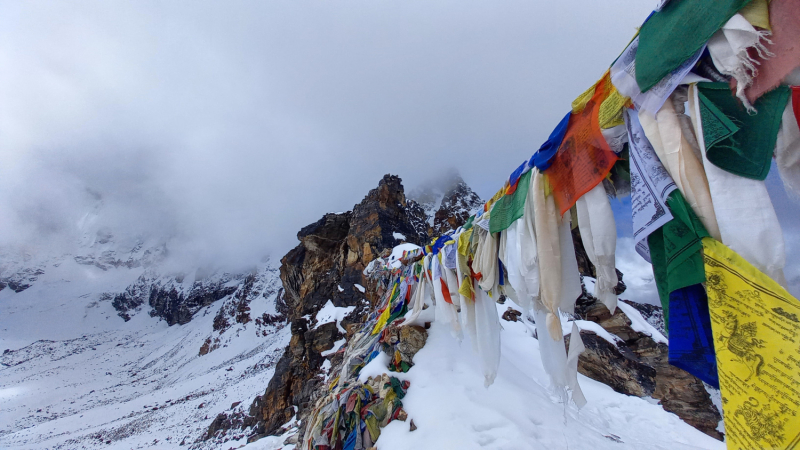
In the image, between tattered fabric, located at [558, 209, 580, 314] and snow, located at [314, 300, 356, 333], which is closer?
tattered fabric, located at [558, 209, 580, 314]

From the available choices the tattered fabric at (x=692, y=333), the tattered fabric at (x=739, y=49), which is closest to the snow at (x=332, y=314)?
the tattered fabric at (x=692, y=333)

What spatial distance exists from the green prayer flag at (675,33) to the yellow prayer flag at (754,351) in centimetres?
85

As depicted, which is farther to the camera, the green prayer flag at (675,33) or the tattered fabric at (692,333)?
the tattered fabric at (692,333)

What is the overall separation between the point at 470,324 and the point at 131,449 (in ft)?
94.3

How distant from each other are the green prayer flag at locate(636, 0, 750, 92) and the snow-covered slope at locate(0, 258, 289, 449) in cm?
2536

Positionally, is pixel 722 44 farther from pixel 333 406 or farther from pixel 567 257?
pixel 333 406

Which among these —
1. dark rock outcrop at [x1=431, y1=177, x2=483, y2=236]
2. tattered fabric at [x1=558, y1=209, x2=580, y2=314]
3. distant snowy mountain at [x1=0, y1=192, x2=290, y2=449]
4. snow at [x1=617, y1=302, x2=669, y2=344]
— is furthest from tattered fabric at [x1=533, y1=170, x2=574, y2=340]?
dark rock outcrop at [x1=431, y1=177, x2=483, y2=236]

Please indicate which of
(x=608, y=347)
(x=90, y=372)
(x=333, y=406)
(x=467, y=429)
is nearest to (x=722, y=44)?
(x=467, y=429)

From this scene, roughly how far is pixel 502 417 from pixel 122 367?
231 ft

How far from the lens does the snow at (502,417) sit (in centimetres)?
364

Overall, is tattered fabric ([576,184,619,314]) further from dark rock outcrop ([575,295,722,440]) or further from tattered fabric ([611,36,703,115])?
dark rock outcrop ([575,295,722,440])

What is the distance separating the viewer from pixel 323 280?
21922mm

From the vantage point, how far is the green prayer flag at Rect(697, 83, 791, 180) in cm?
112

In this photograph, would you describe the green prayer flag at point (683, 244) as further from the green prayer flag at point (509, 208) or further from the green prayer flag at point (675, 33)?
the green prayer flag at point (509, 208)
